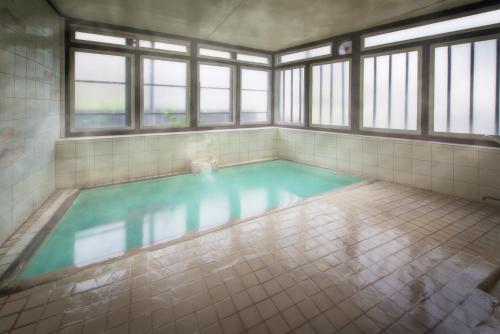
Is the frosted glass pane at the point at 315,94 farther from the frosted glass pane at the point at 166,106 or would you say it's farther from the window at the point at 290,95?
the frosted glass pane at the point at 166,106

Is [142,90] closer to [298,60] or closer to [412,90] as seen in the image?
[298,60]

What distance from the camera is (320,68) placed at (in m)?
6.21

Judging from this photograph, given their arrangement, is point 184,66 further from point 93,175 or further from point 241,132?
point 93,175

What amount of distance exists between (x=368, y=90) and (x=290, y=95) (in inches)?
85.5

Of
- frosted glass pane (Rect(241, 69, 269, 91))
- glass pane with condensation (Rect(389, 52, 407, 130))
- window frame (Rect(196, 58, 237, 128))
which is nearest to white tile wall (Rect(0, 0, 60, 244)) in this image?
window frame (Rect(196, 58, 237, 128))

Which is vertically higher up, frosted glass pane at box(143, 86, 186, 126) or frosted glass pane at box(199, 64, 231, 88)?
frosted glass pane at box(199, 64, 231, 88)

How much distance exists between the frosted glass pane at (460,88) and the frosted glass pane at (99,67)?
544 cm

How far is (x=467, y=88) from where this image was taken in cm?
402

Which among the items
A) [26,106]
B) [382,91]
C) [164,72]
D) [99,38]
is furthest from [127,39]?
[382,91]

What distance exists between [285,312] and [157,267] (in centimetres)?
111

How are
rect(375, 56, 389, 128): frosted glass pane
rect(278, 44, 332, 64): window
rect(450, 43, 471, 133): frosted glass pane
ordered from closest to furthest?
1. rect(450, 43, 471, 133): frosted glass pane
2. rect(375, 56, 389, 128): frosted glass pane
3. rect(278, 44, 332, 64): window

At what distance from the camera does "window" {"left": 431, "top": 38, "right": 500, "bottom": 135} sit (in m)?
3.82

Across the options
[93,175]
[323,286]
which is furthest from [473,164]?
[93,175]

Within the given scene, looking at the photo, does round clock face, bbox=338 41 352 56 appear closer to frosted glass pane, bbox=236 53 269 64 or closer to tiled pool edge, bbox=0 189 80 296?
frosted glass pane, bbox=236 53 269 64
